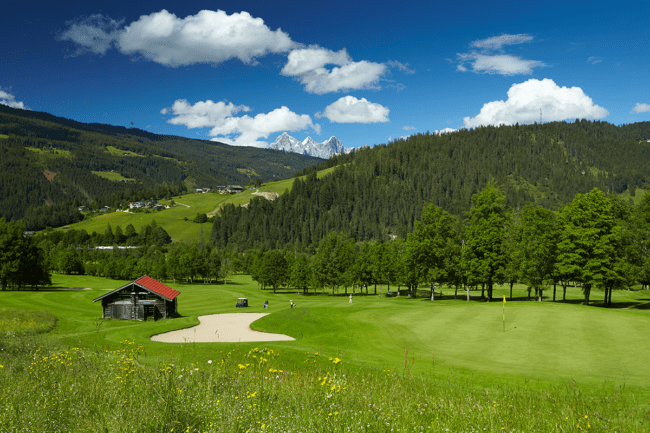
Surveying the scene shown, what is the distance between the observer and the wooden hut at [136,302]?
1766 inches

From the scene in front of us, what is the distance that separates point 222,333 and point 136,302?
15018mm

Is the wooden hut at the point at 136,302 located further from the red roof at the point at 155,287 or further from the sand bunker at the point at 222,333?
the sand bunker at the point at 222,333

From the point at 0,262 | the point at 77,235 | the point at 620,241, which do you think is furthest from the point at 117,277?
the point at 620,241

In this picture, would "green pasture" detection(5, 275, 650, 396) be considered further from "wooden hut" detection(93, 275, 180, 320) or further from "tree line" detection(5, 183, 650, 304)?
"tree line" detection(5, 183, 650, 304)

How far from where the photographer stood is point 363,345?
Result: 82.9 feet

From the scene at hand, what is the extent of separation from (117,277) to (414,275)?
103 metres

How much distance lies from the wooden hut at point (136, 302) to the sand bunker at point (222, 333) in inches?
219

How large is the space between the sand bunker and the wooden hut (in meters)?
5.56

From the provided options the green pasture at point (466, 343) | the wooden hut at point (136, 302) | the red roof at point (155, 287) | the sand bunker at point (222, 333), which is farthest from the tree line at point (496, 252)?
the wooden hut at point (136, 302)

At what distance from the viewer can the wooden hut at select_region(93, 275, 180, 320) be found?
44844mm

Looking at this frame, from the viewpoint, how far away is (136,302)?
4503 cm

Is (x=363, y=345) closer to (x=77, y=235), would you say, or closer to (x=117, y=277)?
(x=117, y=277)

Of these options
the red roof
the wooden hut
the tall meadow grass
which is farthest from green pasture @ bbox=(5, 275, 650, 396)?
the red roof

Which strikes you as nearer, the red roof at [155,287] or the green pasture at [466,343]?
the green pasture at [466,343]
